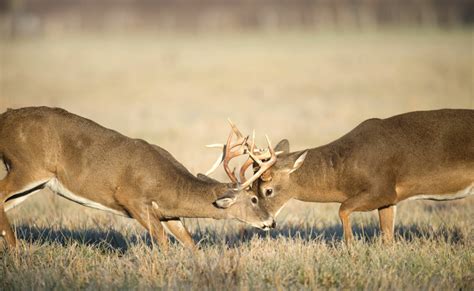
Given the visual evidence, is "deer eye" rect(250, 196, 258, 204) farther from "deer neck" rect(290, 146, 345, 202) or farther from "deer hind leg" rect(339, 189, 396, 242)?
"deer hind leg" rect(339, 189, 396, 242)

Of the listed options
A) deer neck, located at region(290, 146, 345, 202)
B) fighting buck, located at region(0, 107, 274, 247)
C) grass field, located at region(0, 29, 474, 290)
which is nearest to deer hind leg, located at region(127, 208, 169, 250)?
fighting buck, located at region(0, 107, 274, 247)

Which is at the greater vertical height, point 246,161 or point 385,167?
point 246,161

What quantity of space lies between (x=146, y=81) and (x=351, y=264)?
2888 cm

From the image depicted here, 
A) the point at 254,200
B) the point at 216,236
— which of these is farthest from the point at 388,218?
the point at 216,236

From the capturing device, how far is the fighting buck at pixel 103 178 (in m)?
9.98

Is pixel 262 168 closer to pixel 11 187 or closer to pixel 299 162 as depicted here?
pixel 299 162

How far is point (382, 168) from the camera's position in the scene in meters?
10.2

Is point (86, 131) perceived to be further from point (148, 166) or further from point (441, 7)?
point (441, 7)

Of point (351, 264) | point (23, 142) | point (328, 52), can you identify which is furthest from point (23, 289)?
point (328, 52)

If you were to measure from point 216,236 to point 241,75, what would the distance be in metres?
27.3

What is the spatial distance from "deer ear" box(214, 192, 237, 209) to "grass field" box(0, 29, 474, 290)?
0.49 meters

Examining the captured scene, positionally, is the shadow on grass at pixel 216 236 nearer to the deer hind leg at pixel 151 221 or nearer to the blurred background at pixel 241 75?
the deer hind leg at pixel 151 221

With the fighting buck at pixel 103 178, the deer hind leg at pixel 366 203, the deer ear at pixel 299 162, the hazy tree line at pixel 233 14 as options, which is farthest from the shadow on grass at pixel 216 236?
the hazy tree line at pixel 233 14

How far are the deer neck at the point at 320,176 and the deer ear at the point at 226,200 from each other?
1.18 m
